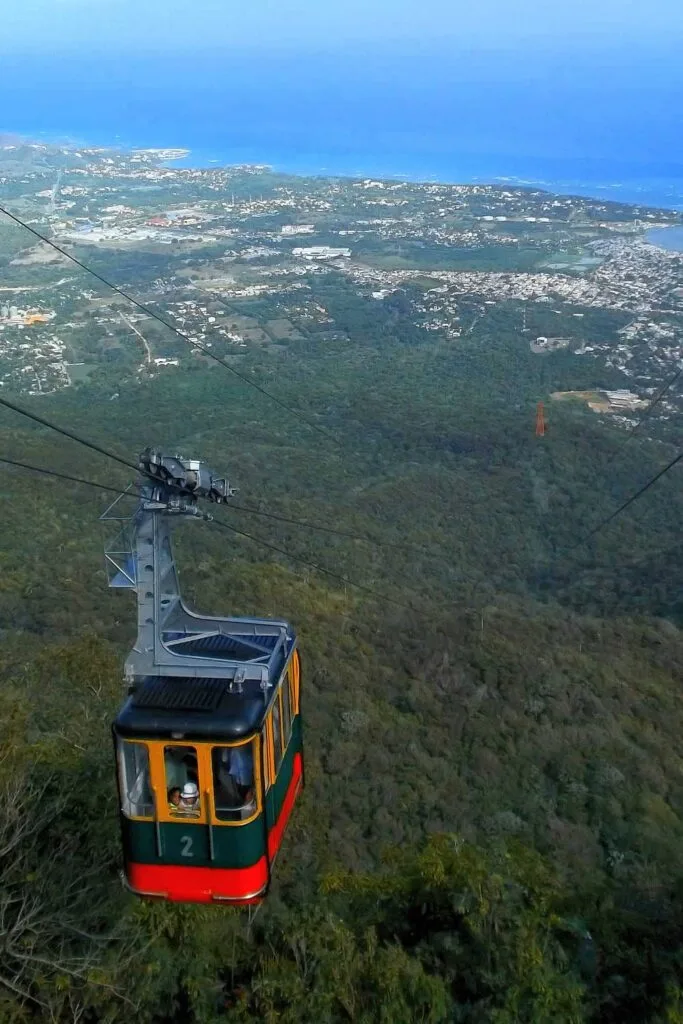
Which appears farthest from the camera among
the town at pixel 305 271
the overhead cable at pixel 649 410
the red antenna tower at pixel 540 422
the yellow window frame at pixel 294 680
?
the town at pixel 305 271

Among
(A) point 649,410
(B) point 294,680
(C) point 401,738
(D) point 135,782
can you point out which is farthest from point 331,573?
(A) point 649,410

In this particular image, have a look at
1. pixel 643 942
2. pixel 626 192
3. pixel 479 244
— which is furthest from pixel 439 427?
pixel 626 192

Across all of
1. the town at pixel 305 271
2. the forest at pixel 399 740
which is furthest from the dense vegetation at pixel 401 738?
the town at pixel 305 271

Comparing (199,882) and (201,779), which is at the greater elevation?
(201,779)

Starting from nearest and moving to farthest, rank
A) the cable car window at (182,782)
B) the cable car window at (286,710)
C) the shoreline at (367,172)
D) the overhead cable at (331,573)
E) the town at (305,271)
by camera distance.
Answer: the cable car window at (182,782)
the cable car window at (286,710)
the overhead cable at (331,573)
the town at (305,271)
the shoreline at (367,172)

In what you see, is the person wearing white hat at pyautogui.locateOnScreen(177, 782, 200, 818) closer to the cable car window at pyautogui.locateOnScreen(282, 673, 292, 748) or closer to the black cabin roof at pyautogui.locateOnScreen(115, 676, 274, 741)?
the black cabin roof at pyautogui.locateOnScreen(115, 676, 274, 741)

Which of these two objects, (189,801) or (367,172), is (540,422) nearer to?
(189,801)

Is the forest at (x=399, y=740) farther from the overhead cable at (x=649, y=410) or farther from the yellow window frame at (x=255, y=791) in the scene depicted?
the yellow window frame at (x=255, y=791)
